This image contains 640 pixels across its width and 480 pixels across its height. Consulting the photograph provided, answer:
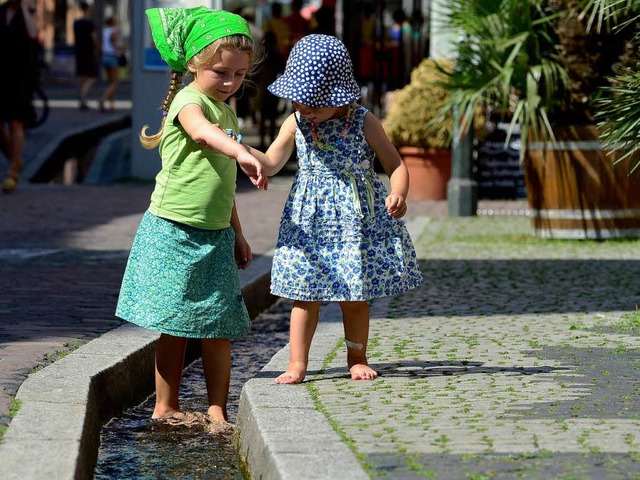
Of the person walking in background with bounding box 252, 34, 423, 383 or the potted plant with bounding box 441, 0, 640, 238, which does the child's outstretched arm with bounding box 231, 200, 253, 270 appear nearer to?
the person walking in background with bounding box 252, 34, 423, 383

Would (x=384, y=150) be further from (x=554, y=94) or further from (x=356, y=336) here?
(x=554, y=94)

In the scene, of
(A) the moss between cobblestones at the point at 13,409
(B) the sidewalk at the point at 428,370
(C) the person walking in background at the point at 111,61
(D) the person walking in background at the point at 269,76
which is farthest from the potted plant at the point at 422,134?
(C) the person walking in background at the point at 111,61

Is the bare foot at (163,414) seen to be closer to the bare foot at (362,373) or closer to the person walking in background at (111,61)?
the bare foot at (362,373)

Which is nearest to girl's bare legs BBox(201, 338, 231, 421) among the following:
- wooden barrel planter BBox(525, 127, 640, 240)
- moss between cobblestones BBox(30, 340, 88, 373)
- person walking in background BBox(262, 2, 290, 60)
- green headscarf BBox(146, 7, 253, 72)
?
moss between cobblestones BBox(30, 340, 88, 373)

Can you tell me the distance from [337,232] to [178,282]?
58 centimetres

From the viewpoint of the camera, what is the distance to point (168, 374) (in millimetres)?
5000

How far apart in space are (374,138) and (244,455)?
1.32 m

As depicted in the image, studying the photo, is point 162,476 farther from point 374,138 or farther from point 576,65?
point 576,65

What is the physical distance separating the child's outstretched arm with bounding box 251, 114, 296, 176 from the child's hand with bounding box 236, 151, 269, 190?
31 cm

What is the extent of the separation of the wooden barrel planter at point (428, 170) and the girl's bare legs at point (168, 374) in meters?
8.53

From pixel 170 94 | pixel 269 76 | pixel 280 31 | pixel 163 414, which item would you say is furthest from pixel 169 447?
pixel 280 31

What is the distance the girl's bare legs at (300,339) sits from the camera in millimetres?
4840

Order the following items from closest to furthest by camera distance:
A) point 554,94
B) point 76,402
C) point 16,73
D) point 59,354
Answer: point 76,402
point 59,354
point 554,94
point 16,73

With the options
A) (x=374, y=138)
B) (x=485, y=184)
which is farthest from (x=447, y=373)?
(x=485, y=184)
